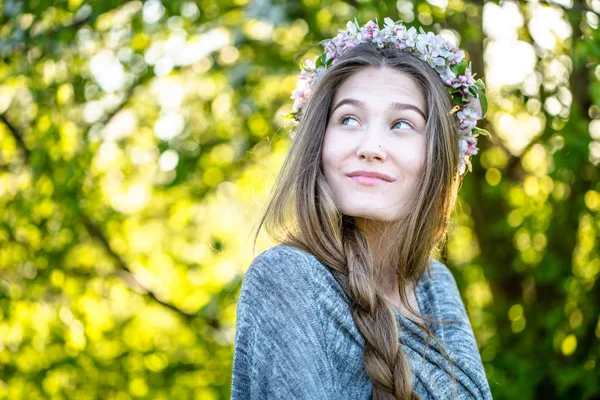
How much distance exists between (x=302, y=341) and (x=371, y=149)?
513 millimetres

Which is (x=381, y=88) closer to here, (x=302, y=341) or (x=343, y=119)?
(x=343, y=119)

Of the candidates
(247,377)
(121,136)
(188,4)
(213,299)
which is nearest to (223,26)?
(188,4)

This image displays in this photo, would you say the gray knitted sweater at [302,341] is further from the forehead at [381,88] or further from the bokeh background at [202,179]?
the bokeh background at [202,179]

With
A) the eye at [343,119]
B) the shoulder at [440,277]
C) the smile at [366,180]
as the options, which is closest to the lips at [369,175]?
the smile at [366,180]

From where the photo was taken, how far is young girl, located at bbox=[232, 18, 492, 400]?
1.85m

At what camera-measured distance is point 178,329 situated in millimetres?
4730

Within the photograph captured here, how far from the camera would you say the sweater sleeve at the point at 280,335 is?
1.79 metres

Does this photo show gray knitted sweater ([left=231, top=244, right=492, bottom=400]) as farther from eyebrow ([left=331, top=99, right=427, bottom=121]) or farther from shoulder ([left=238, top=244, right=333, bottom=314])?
eyebrow ([left=331, top=99, right=427, bottom=121])

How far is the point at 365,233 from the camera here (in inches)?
83.0

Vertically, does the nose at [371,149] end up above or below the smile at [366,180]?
above

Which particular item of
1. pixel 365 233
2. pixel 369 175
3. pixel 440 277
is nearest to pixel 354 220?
pixel 365 233

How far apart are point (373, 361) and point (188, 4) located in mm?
2383

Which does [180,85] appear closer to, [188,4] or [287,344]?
[188,4]

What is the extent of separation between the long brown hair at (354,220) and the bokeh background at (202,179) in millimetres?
1264
